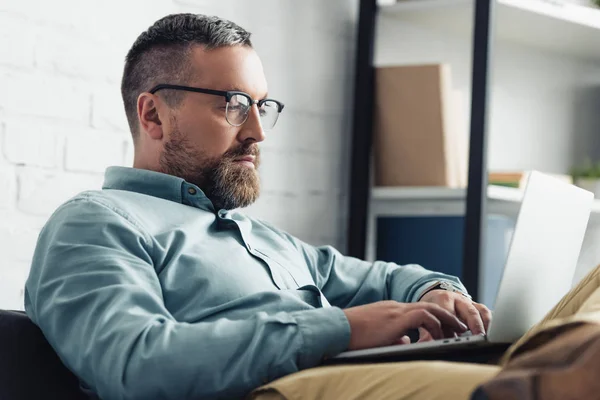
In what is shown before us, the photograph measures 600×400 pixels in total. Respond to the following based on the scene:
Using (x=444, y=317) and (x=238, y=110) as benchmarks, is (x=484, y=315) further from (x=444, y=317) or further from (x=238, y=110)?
(x=238, y=110)

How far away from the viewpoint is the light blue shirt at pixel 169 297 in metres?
1.09

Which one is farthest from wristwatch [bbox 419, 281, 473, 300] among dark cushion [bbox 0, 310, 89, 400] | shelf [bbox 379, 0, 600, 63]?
shelf [bbox 379, 0, 600, 63]

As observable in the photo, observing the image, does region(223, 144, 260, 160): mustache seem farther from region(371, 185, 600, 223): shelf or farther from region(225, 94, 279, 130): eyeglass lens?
region(371, 185, 600, 223): shelf

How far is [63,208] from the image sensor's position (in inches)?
52.3

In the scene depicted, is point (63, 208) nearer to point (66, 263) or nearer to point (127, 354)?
point (66, 263)

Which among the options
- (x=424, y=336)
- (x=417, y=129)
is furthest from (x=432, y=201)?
(x=424, y=336)

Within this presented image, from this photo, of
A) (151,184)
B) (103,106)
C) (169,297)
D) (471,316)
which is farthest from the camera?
(103,106)

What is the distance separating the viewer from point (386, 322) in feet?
3.85

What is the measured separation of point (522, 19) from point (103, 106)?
121 centimetres

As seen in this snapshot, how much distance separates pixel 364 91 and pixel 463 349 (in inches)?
58.6

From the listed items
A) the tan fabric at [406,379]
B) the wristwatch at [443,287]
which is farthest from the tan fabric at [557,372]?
the wristwatch at [443,287]

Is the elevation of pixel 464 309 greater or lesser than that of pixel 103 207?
lesser

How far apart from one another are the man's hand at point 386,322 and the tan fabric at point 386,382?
0.12 metres

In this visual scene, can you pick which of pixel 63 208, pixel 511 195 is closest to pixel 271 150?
pixel 511 195
